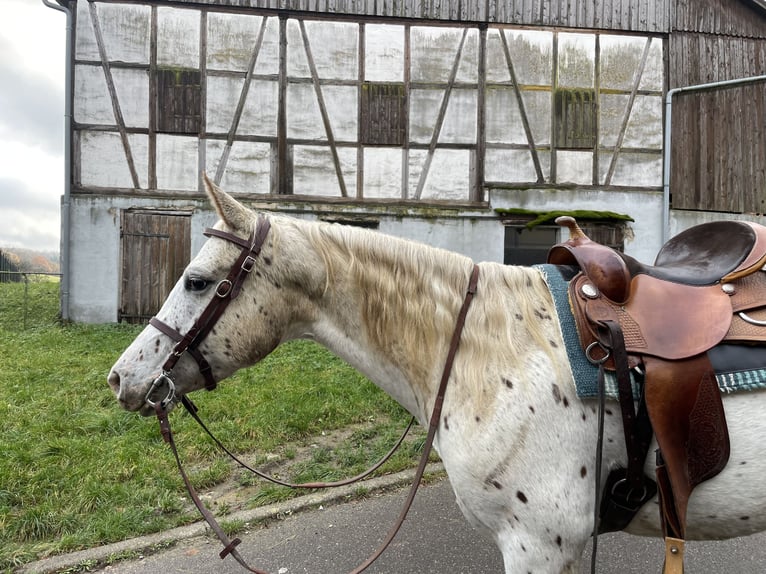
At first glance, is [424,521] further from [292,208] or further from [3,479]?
[292,208]

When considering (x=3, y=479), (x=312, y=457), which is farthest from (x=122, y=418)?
(x=312, y=457)

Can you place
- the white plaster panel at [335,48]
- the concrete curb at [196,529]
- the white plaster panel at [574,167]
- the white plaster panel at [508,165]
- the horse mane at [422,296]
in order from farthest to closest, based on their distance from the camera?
1. the white plaster panel at [574,167]
2. the white plaster panel at [508,165]
3. the white plaster panel at [335,48]
4. the concrete curb at [196,529]
5. the horse mane at [422,296]

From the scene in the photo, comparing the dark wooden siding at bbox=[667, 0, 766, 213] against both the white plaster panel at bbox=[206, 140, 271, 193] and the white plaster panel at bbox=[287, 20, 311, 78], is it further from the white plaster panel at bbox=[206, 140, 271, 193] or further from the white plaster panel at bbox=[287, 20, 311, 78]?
the white plaster panel at bbox=[206, 140, 271, 193]

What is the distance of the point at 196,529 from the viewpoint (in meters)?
2.73

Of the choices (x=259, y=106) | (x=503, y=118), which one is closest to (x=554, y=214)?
(x=503, y=118)

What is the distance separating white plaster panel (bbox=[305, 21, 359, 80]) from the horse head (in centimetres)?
854

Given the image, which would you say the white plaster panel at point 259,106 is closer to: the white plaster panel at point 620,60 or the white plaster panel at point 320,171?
the white plaster panel at point 320,171

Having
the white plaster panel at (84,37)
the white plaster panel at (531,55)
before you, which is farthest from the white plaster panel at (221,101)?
the white plaster panel at (531,55)

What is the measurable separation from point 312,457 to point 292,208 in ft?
20.4

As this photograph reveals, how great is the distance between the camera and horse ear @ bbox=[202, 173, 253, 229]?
1.53 metres

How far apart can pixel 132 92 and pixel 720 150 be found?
12034 mm

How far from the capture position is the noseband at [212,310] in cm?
152

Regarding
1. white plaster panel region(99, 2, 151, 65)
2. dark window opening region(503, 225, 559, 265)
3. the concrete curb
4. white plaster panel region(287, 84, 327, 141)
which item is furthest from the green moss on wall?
white plaster panel region(99, 2, 151, 65)

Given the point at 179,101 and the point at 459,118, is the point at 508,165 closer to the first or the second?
the point at 459,118
